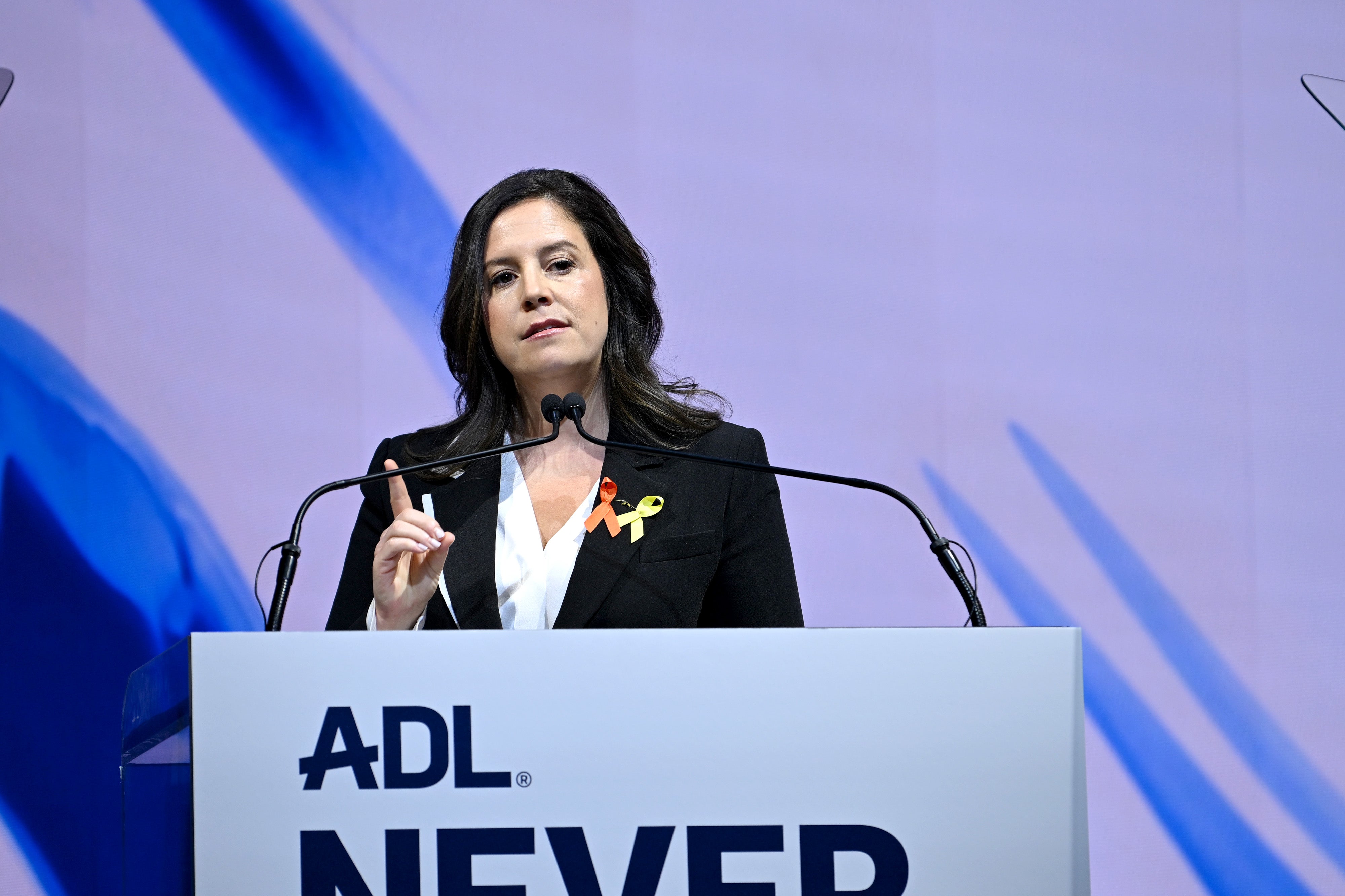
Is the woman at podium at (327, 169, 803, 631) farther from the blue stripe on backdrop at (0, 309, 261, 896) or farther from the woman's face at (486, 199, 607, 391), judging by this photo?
the blue stripe on backdrop at (0, 309, 261, 896)

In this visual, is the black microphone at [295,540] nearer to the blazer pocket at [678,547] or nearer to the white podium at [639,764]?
the white podium at [639,764]

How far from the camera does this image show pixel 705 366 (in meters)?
2.53

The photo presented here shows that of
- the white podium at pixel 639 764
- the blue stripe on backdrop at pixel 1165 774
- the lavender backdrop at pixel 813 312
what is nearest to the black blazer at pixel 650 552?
the white podium at pixel 639 764

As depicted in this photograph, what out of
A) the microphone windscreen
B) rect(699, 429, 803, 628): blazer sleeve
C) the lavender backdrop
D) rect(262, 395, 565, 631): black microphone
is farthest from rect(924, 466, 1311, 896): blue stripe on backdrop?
rect(262, 395, 565, 631): black microphone

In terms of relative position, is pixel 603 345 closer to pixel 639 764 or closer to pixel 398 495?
pixel 398 495

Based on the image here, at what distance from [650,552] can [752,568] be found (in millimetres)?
182

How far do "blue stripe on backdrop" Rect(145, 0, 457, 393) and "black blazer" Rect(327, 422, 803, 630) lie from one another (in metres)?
0.83

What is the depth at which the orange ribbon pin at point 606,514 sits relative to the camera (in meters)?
1.62

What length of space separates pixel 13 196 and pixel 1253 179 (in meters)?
2.78

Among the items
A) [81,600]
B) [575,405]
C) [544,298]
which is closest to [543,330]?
[544,298]

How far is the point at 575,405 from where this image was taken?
4.73 feet

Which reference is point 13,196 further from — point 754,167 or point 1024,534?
point 1024,534

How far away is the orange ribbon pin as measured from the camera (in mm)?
1615

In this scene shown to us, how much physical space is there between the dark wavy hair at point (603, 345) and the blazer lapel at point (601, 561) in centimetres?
10
